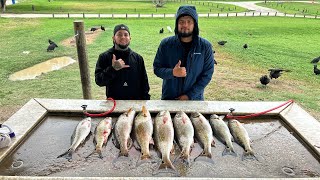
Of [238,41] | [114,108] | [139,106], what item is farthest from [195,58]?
[238,41]

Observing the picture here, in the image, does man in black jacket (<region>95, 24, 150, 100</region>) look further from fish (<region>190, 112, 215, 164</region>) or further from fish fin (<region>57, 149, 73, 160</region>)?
fish fin (<region>57, 149, 73, 160</region>)

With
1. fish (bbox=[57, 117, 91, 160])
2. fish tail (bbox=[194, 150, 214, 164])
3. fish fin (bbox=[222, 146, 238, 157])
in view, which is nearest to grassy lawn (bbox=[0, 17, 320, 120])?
fish (bbox=[57, 117, 91, 160])

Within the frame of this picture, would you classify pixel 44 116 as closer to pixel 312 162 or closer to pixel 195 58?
pixel 195 58

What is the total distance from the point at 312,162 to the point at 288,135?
664 mm

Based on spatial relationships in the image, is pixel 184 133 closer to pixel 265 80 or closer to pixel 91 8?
pixel 265 80

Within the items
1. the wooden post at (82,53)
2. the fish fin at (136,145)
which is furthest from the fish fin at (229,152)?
the wooden post at (82,53)

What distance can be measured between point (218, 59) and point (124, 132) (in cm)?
1263

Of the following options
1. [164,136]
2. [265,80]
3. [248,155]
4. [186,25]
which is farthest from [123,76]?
[265,80]

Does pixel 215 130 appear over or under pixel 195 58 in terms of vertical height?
under

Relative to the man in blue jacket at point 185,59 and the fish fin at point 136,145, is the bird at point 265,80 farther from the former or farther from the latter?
the fish fin at point 136,145

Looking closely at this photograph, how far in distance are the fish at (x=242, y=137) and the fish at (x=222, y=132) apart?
81 millimetres

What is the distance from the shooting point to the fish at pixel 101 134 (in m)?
3.63

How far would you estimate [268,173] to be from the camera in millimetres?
3291

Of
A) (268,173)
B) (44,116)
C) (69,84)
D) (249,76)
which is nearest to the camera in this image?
(268,173)
